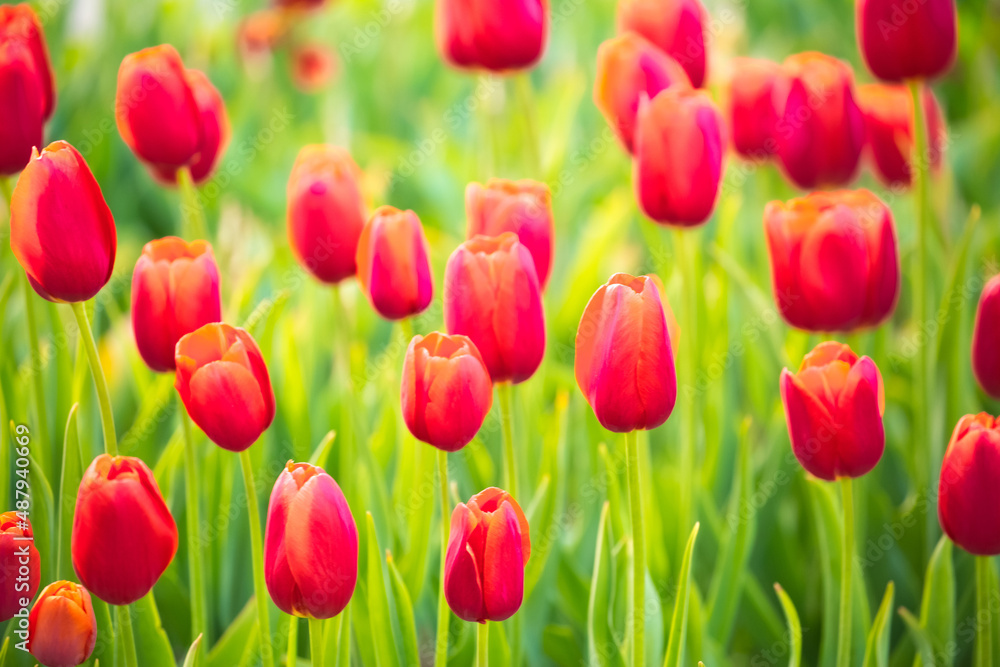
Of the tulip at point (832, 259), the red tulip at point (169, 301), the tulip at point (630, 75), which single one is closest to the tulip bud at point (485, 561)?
Result: the red tulip at point (169, 301)

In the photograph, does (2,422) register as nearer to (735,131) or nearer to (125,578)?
(125,578)

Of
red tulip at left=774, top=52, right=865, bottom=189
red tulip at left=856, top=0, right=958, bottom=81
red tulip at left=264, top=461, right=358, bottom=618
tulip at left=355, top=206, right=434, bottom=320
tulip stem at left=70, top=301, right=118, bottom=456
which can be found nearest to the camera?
red tulip at left=264, top=461, right=358, bottom=618

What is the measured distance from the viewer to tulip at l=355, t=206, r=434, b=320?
824 mm

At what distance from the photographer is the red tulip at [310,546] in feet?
2.03

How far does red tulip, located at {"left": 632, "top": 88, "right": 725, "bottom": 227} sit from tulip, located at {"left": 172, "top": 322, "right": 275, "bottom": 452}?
43 cm

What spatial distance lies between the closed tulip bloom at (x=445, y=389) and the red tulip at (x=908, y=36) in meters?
0.61

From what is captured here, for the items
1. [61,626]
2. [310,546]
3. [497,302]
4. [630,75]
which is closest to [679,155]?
[630,75]

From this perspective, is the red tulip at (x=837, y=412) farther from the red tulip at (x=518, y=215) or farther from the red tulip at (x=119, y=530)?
the red tulip at (x=119, y=530)

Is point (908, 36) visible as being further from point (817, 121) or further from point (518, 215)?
point (518, 215)

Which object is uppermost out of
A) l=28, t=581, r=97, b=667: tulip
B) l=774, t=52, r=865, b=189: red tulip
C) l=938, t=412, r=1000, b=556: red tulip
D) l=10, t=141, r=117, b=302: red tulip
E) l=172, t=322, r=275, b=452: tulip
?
l=774, t=52, r=865, b=189: red tulip

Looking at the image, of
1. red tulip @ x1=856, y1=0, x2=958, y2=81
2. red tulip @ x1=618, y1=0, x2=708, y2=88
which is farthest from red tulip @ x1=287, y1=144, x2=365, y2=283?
red tulip @ x1=856, y1=0, x2=958, y2=81

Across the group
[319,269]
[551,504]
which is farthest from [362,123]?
[551,504]

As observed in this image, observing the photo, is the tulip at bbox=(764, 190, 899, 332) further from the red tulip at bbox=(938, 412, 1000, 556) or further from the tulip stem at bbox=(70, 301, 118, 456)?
the tulip stem at bbox=(70, 301, 118, 456)

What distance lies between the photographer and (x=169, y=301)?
0.75 meters
